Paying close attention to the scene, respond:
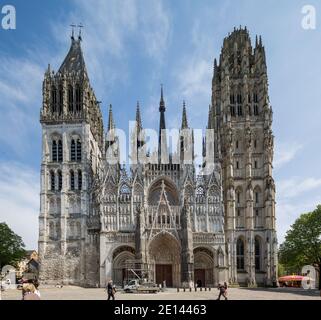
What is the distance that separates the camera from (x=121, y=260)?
7138 centimetres

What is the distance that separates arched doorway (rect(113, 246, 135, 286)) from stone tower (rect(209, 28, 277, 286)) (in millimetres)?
14662

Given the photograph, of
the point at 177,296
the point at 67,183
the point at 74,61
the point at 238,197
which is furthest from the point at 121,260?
the point at 74,61

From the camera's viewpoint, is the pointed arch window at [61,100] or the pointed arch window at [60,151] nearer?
the pointed arch window at [60,151]

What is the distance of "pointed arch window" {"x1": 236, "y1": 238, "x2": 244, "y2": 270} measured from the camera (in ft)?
241

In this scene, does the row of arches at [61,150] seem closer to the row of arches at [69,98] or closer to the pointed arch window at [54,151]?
the pointed arch window at [54,151]

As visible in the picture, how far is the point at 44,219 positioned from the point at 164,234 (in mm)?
17726

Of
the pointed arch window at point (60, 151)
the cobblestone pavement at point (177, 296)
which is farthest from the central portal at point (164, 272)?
the cobblestone pavement at point (177, 296)

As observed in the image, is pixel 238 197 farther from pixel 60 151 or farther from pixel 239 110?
pixel 60 151

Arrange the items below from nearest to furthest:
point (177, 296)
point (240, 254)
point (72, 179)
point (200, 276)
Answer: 1. point (177, 296)
2. point (200, 276)
3. point (72, 179)
4. point (240, 254)

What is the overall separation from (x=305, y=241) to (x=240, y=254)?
1295 cm

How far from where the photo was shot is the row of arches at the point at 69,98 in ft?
250

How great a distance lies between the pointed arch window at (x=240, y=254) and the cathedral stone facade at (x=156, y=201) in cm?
15

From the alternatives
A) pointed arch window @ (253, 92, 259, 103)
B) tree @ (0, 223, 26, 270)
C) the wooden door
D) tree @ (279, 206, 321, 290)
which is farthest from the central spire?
tree @ (0, 223, 26, 270)
